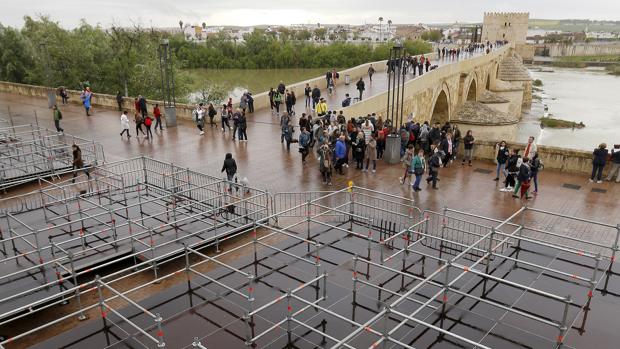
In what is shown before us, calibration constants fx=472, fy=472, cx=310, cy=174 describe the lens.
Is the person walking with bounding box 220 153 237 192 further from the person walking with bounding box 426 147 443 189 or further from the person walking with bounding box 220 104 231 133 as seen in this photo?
the person walking with bounding box 220 104 231 133

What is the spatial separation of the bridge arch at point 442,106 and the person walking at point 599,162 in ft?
67.7

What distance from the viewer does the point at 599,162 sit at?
13.2 metres

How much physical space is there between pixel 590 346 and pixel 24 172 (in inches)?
591

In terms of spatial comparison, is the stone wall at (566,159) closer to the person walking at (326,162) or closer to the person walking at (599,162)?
the person walking at (599,162)

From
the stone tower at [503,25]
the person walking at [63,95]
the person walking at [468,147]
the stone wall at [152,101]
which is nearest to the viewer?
the person walking at [468,147]

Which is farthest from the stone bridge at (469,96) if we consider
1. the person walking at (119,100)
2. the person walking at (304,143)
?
the person walking at (119,100)

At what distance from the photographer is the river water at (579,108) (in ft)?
166

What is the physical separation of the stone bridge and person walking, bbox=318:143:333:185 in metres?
6.11

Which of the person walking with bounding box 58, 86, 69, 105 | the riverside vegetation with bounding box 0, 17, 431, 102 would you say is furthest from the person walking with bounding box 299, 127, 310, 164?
the riverside vegetation with bounding box 0, 17, 431, 102

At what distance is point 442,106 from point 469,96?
14982 millimetres

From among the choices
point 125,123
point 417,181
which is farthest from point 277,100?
point 417,181

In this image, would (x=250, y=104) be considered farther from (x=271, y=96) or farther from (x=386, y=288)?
(x=386, y=288)

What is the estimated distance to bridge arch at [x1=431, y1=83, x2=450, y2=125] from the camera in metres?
35.2

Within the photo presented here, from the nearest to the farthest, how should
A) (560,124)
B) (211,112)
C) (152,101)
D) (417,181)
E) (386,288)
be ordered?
(386,288)
(417,181)
(211,112)
(152,101)
(560,124)
